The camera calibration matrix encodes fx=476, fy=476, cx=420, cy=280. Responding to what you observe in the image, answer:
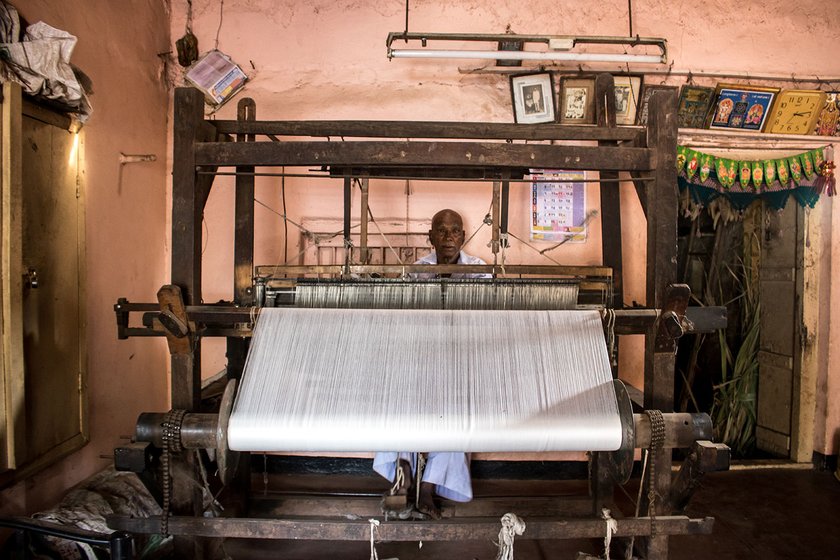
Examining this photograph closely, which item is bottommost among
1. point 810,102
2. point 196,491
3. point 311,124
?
point 196,491

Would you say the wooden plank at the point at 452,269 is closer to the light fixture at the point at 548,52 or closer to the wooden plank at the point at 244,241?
the wooden plank at the point at 244,241

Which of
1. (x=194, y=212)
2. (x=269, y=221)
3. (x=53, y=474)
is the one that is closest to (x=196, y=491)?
(x=194, y=212)

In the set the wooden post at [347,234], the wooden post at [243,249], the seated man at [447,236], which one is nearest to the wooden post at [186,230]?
the wooden post at [243,249]

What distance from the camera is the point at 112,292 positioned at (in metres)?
2.96

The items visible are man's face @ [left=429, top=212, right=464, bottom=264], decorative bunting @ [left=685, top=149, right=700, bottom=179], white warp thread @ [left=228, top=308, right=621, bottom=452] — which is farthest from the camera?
decorative bunting @ [left=685, top=149, right=700, bottom=179]

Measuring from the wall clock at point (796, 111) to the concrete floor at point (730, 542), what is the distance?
8.49 ft

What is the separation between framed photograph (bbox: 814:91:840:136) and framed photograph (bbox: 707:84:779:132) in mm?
402

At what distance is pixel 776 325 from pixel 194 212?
4.42 m

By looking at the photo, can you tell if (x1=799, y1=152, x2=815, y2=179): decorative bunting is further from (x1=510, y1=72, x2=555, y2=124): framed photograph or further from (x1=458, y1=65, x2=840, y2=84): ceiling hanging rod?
(x1=510, y1=72, x2=555, y2=124): framed photograph

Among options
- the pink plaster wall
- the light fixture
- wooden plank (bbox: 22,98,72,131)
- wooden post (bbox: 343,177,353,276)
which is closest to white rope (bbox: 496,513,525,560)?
wooden post (bbox: 343,177,353,276)

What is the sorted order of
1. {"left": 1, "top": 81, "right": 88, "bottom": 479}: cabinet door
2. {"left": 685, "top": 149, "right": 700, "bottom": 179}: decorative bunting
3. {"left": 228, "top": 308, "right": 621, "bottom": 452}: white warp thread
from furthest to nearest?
{"left": 685, "top": 149, "right": 700, "bottom": 179}: decorative bunting, {"left": 1, "top": 81, "right": 88, "bottom": 479}: cabinet door, {"left": 228, "top": 308, "right": 621, "bottom": 452}: white warp thread

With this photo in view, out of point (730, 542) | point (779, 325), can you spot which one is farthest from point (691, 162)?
point (730, 542)

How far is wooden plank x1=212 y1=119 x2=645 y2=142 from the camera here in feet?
6.81

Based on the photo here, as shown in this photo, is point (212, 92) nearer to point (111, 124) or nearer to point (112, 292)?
point (111, 124)
